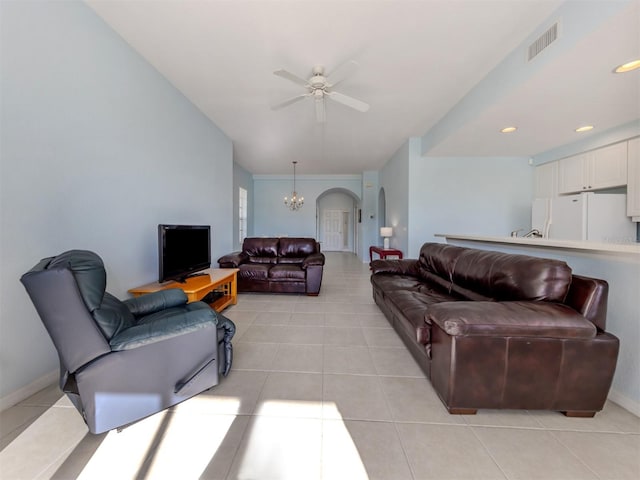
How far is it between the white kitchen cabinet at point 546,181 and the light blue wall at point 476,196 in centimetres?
11

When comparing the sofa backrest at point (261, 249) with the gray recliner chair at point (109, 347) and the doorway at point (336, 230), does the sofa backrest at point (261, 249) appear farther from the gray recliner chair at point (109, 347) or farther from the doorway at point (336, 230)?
the doorway at point (336, 230)

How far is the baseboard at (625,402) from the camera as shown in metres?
1.49

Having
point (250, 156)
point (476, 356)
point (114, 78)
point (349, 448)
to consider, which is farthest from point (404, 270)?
point (250, 156)

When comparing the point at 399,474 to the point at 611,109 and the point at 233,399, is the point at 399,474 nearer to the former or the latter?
the point at 233,399

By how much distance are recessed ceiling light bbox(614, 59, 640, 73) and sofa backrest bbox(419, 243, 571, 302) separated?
1992 mm

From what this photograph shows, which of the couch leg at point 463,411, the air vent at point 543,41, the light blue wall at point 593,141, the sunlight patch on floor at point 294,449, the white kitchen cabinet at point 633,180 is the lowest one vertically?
the sunlight patch on floor at point 294,449

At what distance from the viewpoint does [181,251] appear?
9.30 ft

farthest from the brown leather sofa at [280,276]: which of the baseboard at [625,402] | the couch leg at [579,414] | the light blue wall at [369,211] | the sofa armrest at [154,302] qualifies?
the light blue wall at [369,211]

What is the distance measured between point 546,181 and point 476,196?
1.21 metres

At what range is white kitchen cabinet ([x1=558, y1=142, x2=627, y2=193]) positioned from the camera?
3.66 m

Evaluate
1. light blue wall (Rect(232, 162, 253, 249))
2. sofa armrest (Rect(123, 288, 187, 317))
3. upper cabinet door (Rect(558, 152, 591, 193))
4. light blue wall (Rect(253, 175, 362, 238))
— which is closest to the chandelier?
light blue wall (Rect(253, 175, 362, 238))

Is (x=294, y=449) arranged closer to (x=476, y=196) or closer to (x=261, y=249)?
(x=261, y=249)

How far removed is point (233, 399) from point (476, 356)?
1517 millimetres

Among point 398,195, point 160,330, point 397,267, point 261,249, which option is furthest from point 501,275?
point 398,195
